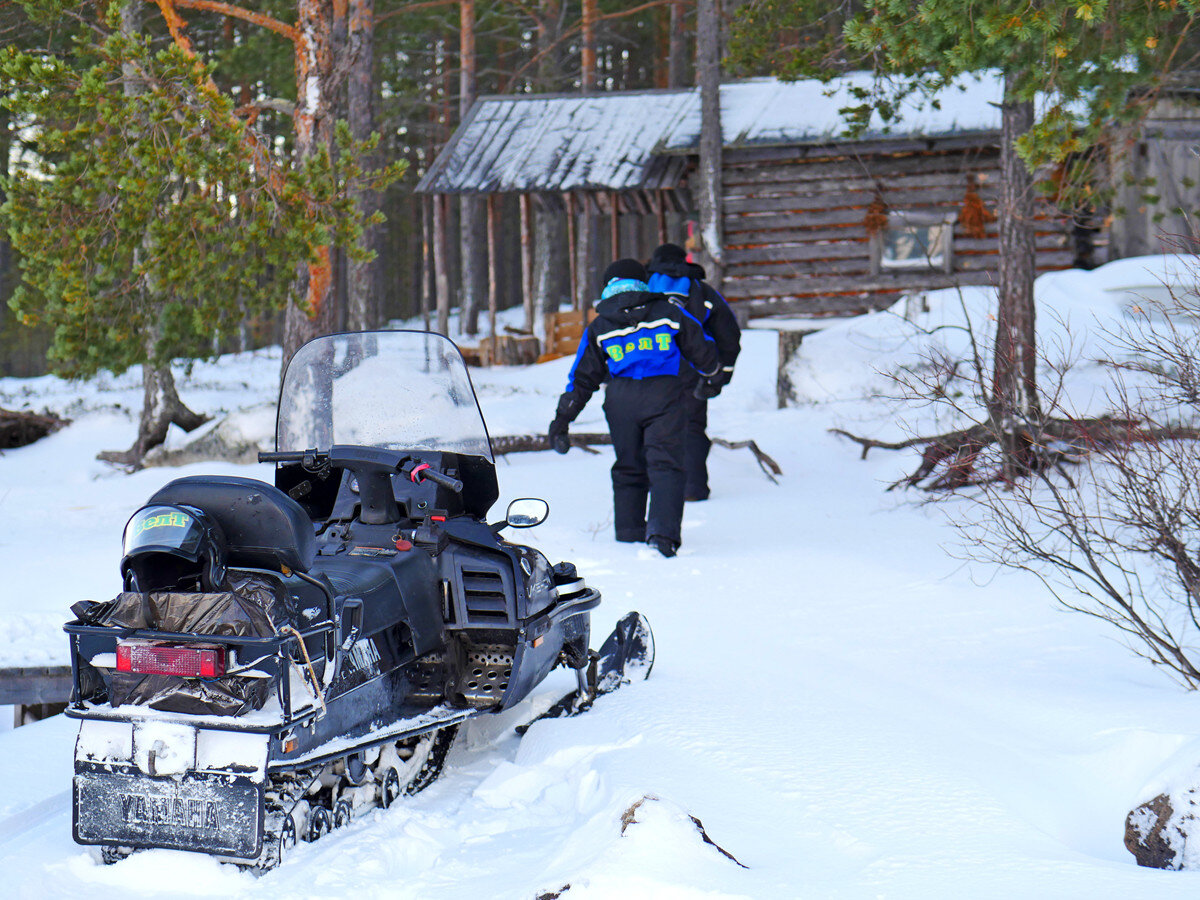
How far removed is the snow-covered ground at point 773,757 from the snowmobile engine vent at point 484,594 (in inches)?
19.5

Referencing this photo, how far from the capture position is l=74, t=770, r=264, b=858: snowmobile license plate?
3057 mm

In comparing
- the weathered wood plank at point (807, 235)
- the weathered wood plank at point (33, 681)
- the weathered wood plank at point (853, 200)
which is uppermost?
the weathered wood plank at point (853, 200)

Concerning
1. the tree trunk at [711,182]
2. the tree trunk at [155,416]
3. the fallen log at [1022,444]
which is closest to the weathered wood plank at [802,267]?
the tree trunk at [711,182]

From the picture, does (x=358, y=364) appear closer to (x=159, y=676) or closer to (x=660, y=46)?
(x=159, y=676)

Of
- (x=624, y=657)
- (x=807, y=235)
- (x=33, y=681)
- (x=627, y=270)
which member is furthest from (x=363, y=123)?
(x=624, y=657)

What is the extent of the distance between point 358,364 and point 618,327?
10.6 ft

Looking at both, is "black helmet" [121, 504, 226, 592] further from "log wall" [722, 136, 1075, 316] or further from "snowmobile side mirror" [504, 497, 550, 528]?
"log wall" [722, 136, 1075, 316]

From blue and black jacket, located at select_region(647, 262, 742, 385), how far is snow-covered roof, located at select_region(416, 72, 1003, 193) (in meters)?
8.73

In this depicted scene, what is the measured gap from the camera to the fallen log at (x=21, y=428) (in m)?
13.8

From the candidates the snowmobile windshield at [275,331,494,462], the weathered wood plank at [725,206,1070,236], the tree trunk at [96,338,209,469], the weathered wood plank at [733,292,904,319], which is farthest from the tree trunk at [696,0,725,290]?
the snowmobile windshield at [275,331,494,462]

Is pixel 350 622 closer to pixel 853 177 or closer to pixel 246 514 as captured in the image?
pixel 246 514

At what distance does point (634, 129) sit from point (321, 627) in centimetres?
1693

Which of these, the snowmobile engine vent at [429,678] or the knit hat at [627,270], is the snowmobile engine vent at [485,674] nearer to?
the snowmobile engine vent at [429,678]

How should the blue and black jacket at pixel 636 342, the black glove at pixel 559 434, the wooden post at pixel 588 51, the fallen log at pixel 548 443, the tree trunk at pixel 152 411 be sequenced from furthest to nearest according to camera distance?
1. the wooden post at pixel 588 51
2. the tree trunk at pixel 152 411
3. the fallen log at pixel 548 443
4. the black glove at pixel 559 434
5. the blue and black jacket at pixel 636 342
